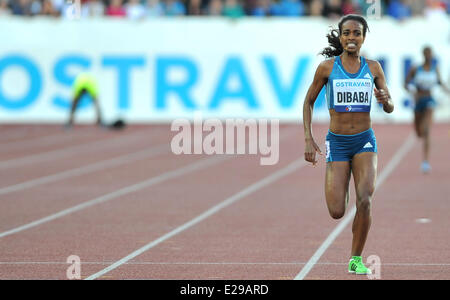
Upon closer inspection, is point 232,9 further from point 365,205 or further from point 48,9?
point 365,205

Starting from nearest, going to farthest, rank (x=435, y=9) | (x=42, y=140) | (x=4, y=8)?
(x=42, y=140) → (x=435, y=9) → (x=4, y=8)

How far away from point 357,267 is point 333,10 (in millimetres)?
19174

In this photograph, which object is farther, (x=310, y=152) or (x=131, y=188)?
(x=131, y=188)

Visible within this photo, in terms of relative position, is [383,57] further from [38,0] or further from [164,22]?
[38,0]

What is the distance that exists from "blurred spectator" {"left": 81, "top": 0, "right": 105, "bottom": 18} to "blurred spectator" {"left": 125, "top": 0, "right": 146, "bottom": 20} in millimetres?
634

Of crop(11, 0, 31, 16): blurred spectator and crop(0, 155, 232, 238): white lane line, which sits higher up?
crop(11, 0, 31, 16): blurred spectator

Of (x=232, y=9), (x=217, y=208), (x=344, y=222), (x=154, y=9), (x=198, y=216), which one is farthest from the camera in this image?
(x=154, y=9)

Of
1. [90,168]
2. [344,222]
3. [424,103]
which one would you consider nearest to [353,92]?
[344,222]

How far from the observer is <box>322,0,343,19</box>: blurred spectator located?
2686 centimetres

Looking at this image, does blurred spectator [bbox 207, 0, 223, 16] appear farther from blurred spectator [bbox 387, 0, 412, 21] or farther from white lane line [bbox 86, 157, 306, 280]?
white lane line [bbox 86, 157, 306, 280]

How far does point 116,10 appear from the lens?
27719 mm

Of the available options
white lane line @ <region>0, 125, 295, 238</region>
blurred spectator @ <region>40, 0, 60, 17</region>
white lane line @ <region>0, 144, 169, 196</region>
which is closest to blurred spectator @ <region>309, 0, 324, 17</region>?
blurred spectator @ <region>40, 0, 60, 17</region>

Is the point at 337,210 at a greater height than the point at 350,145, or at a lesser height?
lesser
